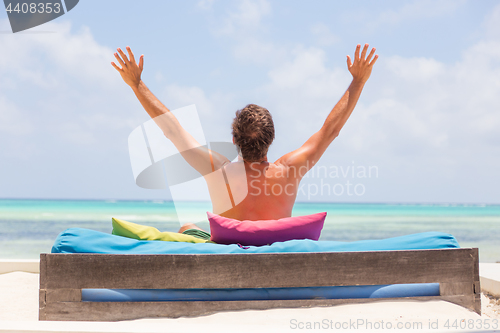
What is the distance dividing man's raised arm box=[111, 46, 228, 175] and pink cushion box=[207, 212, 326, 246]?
48 centimetres

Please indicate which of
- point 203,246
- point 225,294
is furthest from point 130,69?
point 225,294

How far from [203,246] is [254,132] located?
0.88 meters

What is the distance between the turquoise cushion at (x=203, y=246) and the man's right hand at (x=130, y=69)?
110 centimetres

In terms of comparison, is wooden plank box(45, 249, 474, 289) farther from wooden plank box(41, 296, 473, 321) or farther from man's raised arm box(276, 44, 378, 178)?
man's raised arm box(276, 44, 378, 178)

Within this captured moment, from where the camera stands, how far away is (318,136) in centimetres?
274

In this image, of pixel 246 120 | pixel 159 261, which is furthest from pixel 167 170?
pixel 159 261

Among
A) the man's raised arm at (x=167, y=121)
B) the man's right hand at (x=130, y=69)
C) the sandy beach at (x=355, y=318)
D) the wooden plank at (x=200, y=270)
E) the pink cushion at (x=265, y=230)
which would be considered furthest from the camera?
the man's right hand at (x=130, y=69)

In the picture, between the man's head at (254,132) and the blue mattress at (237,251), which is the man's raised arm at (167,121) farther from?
the blue mattress at (237,251)

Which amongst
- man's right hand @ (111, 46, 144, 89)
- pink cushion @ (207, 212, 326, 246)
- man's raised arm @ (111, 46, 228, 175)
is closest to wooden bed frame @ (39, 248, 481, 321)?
pink cushion @ (207, 212, 326, 246)

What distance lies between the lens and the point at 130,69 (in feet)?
8.76

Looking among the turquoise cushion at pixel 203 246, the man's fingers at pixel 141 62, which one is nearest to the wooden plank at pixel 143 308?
the turquoise cushion at pixel 203 246

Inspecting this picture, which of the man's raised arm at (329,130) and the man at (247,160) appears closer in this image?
the man at (247,160)

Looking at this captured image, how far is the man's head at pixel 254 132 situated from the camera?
260 centimetres

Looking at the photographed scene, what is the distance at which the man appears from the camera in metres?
2.56
